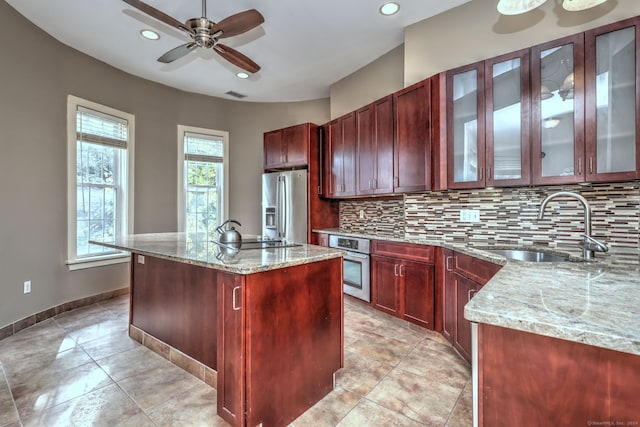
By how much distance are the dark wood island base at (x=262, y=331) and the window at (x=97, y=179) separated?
2055mm

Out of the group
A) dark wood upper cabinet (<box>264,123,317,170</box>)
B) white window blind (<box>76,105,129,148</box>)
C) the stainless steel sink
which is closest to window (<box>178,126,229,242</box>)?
white window blind (<box>76,105,129,148</box>)

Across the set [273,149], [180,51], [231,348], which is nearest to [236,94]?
[273,149]

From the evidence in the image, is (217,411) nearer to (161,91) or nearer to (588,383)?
(588,383)

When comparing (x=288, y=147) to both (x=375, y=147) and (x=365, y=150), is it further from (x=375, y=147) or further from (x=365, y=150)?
(x=375, y=147)

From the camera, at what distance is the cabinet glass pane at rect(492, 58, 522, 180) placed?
227 cm

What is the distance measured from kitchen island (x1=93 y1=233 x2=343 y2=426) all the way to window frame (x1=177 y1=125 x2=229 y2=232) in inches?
98.1

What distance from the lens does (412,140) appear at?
9.61 ft

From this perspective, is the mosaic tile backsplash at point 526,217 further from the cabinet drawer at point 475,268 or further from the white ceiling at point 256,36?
the white ceiling at point 256,36

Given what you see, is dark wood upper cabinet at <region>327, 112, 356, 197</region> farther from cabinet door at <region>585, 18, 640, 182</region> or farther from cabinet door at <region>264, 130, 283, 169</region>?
cabinet door at <region>585, 18, 640, 182</region>

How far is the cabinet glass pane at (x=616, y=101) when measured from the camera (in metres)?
1.86

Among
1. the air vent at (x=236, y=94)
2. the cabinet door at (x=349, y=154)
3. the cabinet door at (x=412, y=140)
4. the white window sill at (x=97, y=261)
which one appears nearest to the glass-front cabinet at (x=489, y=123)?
the cabinet door at (x=412, y=140)

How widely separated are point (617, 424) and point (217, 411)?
1.68m

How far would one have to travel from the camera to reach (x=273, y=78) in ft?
13.8

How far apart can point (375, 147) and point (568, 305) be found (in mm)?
2771
